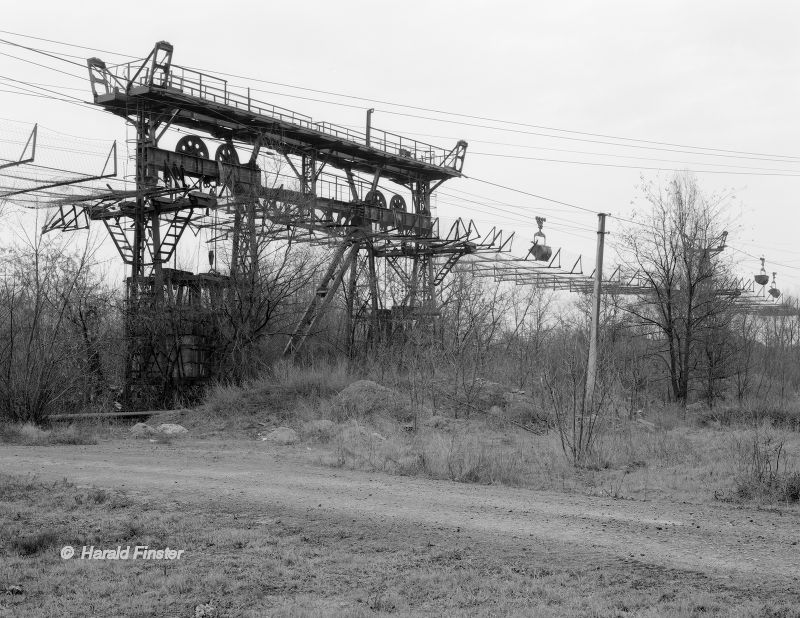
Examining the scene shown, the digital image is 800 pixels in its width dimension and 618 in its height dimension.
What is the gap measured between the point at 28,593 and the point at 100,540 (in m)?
1.42

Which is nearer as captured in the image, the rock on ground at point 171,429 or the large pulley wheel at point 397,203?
the rock on ground at point 171,429

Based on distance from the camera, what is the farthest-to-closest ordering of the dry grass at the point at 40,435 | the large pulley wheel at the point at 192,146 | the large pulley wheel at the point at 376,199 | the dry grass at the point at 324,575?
the large pulley wheel at the point at 376,199, the large pulley wheel at the point at 192,146, the dry grass at the point at 40,435, the dry grass at the point at 324,575

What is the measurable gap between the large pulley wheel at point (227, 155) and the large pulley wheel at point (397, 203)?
10.5 metres

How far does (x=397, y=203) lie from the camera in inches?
1612

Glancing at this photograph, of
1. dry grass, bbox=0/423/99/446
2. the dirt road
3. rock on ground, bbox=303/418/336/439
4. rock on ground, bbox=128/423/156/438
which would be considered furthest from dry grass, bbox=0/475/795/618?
rock on ground, bbox=128/423/156/438

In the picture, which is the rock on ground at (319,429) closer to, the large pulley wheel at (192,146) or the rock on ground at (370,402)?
the rock on ground at (370,402)

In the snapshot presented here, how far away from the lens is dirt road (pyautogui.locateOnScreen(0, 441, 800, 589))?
26.3 feet

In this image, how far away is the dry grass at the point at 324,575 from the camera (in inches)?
270

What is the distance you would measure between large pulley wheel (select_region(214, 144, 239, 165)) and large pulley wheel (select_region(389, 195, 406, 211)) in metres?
10.5

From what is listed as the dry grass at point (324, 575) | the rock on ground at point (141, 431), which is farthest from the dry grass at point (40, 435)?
the dry grass at point (324, 575)

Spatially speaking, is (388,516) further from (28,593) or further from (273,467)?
(273,467)

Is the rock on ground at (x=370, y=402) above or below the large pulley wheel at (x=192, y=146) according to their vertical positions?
below

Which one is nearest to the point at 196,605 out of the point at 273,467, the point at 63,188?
the point at 273,467

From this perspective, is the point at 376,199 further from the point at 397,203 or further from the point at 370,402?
the point at 370,402
